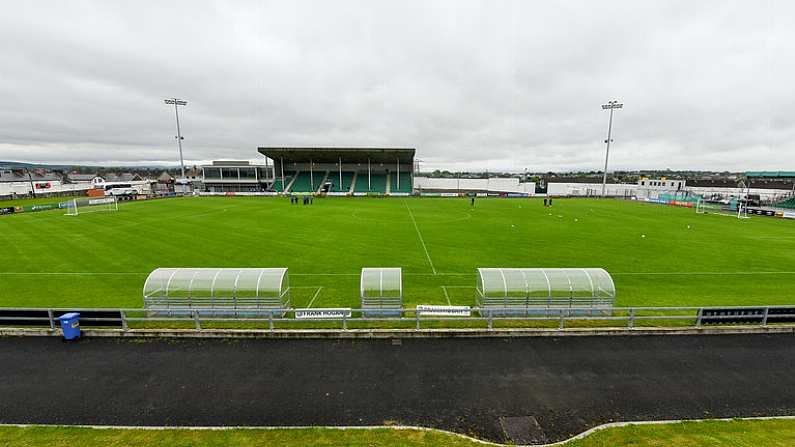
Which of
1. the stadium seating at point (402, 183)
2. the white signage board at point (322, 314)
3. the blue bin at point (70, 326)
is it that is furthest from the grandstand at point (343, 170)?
the blue bin at point (70, 326)

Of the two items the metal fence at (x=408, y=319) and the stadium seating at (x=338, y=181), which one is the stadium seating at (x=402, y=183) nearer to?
the stadium seating at (x=338, y=181)

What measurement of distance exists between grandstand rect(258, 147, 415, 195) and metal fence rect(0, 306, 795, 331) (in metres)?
77.3

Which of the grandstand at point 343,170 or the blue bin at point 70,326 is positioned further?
the grandstand at point 343,170

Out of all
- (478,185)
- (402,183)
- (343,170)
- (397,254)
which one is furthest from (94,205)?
(478,185)

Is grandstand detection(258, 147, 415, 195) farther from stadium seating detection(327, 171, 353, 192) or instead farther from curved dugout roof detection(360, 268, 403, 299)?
curved dugout roof detection(360, 268, 403, 299)

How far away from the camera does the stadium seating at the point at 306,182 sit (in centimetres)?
9800

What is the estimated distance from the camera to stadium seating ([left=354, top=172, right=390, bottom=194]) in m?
96.8

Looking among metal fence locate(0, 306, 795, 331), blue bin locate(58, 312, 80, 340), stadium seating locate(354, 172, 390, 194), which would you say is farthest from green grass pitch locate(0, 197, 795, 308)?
stadium seating locate(354, 172, 390, 194)

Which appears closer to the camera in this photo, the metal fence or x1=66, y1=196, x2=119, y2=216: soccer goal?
the metal fence

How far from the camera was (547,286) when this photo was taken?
12.7 m

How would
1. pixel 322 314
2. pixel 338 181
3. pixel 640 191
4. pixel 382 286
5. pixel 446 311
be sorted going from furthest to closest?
1. pixel 338 181
2. pixel 640 191
3. pixel 382 286
4. pixel 446 311
5. pixel 322 314

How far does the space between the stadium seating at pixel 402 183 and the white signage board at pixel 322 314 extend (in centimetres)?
8386

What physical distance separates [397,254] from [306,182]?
275 feet

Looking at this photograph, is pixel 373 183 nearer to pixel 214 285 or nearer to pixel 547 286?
pixel 214 285
